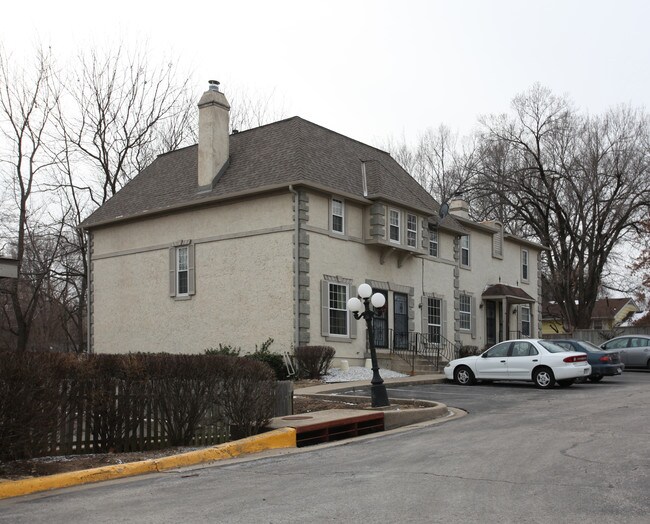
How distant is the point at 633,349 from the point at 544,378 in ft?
34.7

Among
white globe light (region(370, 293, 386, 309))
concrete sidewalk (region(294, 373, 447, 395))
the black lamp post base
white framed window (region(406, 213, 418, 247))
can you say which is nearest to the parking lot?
concrete sidewalk (region(294, 373, 447, 395))

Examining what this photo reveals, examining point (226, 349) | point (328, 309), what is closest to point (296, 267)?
point (328, 309)

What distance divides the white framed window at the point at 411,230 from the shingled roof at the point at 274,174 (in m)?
0.51

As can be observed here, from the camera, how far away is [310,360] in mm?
23406

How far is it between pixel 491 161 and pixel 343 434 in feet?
123

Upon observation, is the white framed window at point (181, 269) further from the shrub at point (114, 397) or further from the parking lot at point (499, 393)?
the shrub at point (114, 397)

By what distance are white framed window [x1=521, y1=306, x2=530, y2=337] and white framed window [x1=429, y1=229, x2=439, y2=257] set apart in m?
9.90

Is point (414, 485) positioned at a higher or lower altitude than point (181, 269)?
lower

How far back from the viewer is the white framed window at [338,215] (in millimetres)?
25875

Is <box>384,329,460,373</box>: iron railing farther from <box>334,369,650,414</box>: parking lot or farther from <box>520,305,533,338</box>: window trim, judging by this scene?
<box>520,305,533,338</box>: window trim

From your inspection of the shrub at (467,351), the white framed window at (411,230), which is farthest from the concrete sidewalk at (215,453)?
the shrub at (467,351)

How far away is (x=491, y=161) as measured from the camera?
48.6 m

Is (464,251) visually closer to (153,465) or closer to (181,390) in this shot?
(181,390)

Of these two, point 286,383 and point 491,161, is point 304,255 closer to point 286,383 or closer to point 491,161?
point 286,383
